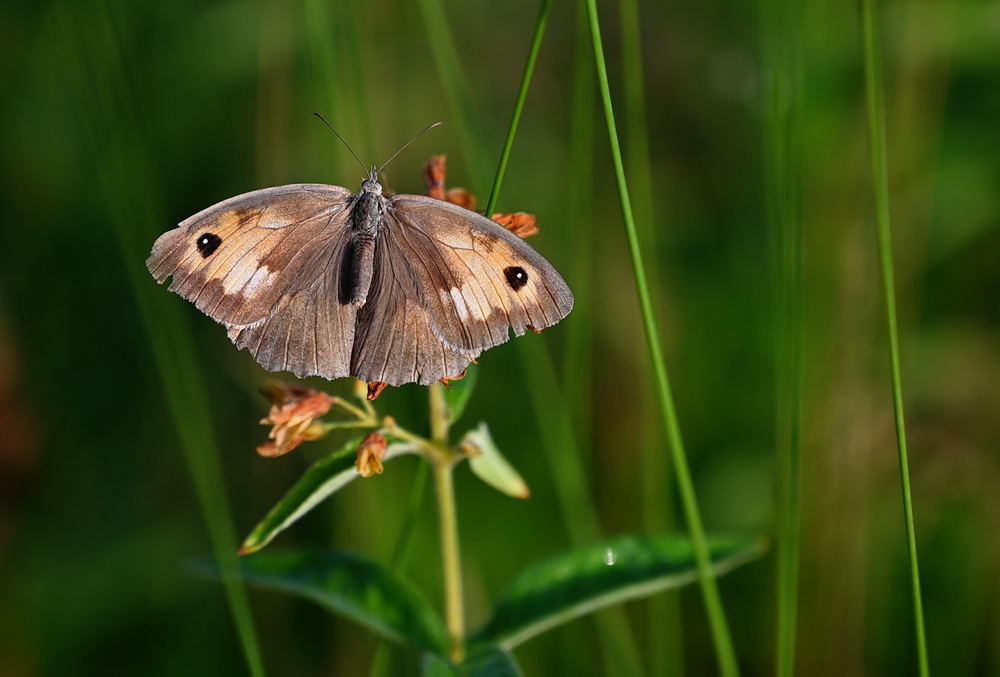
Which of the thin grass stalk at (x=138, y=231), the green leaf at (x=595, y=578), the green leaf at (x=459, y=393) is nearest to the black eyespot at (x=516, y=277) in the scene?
the green leaf at (x=459, y=393)

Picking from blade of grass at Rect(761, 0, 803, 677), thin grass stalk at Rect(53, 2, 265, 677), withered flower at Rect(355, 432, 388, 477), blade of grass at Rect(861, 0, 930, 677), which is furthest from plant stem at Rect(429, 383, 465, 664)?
blade of grass at Rect(861, 0, 930, 677)

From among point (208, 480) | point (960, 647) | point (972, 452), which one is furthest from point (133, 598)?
point (972, 452)

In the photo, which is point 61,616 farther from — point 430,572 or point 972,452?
point 972,452

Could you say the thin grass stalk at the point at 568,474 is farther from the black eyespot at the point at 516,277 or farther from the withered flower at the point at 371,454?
the withered flower at the point at 371,454

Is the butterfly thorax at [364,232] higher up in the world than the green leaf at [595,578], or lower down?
higher up

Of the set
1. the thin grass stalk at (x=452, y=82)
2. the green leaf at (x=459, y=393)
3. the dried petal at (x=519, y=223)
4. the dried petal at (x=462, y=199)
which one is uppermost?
the thin grass stalk at (x=452, y=82)

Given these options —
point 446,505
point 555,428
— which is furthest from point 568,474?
point 446,505
